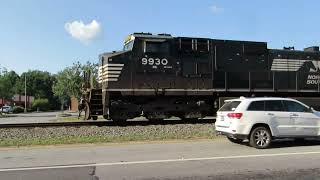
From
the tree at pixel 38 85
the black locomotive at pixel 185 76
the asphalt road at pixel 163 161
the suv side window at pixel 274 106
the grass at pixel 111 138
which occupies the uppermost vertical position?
the tree at pixel 38 85

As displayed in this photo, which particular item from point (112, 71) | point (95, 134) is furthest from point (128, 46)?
point (95, 134)

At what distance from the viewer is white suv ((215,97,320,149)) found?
14812 millimetres

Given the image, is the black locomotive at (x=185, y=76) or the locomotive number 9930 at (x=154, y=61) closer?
the black locomotive at (x=185, y=76)

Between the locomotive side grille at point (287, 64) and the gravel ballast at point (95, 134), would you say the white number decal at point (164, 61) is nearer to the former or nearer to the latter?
the gravel ballast at point (95, 134)

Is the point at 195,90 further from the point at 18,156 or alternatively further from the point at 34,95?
the point at 34,95

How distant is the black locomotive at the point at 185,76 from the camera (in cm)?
2250

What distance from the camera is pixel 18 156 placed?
1333 centimetres

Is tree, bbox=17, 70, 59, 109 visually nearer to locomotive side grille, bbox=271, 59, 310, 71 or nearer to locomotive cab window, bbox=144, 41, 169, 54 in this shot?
locomotive side grille, bbox=271, 59, 310, 71

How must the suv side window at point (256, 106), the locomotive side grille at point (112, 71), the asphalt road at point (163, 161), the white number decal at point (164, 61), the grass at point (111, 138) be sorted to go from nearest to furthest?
the asphalt road at point (163, 161) < the suv side window at point (256, 106) < the grass at point (111, 138) < the locomotive side grille at point (112, 71) < the white number decal at point (164, 61)

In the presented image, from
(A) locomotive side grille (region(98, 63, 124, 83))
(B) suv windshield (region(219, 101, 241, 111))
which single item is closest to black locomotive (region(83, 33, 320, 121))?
(A) locomotive side grille (region(98, 63, 124, 83))

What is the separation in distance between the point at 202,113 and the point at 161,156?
10915 millimetres

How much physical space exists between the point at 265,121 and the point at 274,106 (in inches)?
26.5

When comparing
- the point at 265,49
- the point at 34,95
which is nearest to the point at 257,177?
the point at 265,49

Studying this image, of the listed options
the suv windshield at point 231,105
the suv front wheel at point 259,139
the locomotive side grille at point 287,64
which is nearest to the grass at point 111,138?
the suv windshield at point 231,105
